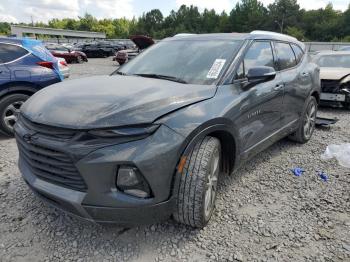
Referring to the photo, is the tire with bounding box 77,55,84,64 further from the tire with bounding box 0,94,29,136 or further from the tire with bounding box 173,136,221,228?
the tire with bounding box 173,136,221,228

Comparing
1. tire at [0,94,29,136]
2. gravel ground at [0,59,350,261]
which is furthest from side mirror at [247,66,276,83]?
tire at [0,94,29,136]

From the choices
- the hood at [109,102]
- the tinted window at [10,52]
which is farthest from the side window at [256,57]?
the tinted window at [10,52]

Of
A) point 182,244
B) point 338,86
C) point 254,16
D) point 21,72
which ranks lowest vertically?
point 182,244

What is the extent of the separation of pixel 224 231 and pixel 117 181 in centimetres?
117

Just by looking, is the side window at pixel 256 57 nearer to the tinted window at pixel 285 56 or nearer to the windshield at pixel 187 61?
the windshield at pixel 187 61

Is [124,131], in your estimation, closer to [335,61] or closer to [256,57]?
[256,57]

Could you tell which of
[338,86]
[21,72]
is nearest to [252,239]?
[21,72]

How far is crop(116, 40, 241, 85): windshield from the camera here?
3.02 meters

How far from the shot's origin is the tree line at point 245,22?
71.7 meters

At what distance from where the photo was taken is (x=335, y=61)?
8688mm

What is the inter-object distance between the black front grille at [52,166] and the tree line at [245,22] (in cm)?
6763

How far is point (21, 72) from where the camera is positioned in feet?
16.8

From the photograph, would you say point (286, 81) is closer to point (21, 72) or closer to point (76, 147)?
point (76, 147)

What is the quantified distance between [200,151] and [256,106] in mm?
1085
